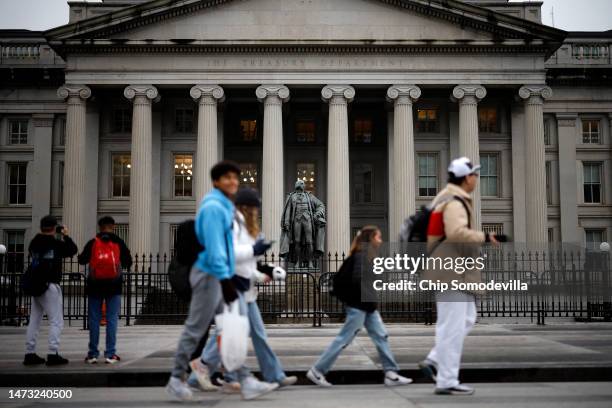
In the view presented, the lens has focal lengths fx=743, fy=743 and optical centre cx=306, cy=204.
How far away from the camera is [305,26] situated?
40250 millimetres

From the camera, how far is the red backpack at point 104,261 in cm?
1030

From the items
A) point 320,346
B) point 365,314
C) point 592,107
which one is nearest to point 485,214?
point 592,107

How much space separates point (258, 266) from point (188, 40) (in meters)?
33.2

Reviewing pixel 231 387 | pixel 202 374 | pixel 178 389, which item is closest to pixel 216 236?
pixel 178 389

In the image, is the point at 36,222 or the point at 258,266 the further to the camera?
the point at 36,222

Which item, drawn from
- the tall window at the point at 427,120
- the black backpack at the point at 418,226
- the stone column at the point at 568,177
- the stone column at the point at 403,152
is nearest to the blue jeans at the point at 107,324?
the black backpack at the point at 418,226

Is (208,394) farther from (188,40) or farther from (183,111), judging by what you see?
(183,111)

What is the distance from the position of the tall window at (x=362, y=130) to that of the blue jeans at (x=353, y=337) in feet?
122

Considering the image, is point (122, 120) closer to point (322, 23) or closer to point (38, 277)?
point (322, 23)

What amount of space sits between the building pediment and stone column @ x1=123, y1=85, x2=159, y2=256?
272cm

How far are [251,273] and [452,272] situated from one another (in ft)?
6.64

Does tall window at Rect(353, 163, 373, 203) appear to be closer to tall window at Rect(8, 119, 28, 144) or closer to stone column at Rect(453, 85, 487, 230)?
stone column at Rect(453, 85, 487, 230)

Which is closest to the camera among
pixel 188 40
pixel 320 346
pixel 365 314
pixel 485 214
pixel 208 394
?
pixel 208 394

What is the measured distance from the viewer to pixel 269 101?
39.6 m
